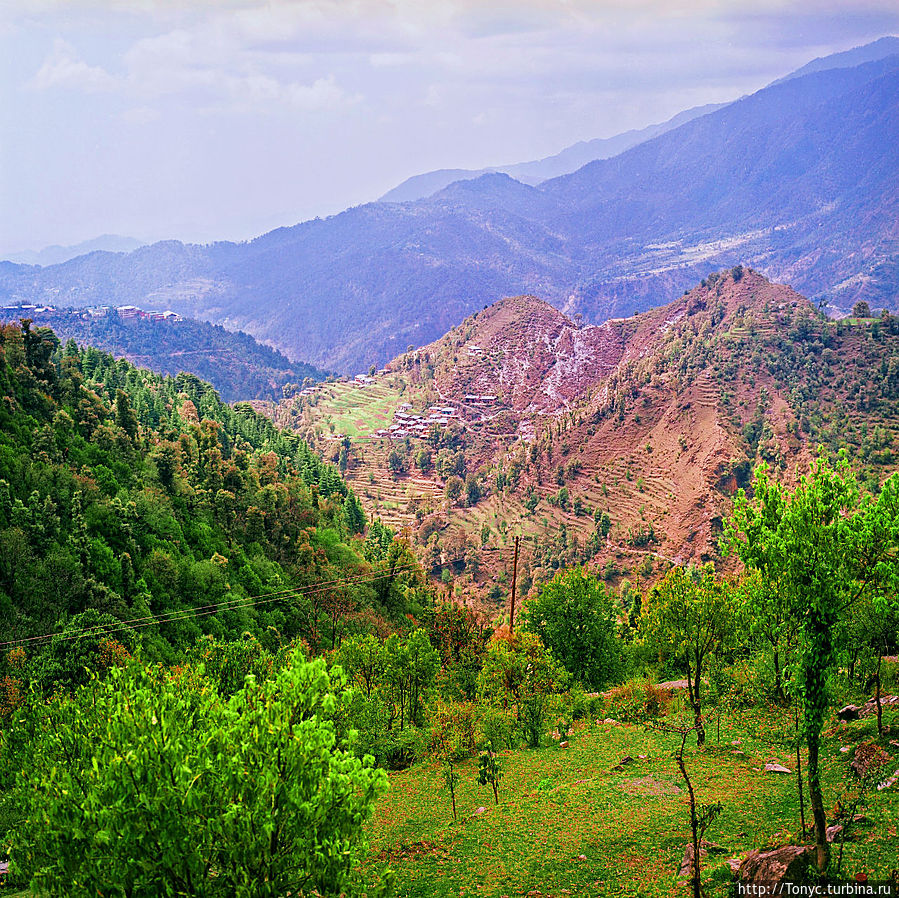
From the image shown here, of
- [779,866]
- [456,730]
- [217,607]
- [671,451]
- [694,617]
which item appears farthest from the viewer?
[671,451]

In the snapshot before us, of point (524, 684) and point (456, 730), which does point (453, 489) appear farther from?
point (456, 730)

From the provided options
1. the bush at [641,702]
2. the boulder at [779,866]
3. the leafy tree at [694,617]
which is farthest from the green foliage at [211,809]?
the bush at [641,702]

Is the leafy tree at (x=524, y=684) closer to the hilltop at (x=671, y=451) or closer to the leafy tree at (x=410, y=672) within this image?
the leafy tree at (x=410, y=672)

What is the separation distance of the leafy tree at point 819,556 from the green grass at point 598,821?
4.64m

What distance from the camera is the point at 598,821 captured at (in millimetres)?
31078

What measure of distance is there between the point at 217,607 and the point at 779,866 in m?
55.6

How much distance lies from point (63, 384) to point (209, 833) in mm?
70113

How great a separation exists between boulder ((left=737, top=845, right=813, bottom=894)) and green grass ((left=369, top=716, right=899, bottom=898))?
135 centimetres

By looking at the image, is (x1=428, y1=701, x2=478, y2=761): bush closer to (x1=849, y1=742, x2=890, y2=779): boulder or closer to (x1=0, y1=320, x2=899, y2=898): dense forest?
(x1=0, y1=320, x2=899, y2=898): dense forest

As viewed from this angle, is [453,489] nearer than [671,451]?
No

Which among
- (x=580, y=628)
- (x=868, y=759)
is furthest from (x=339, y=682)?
(x=580, y=628)

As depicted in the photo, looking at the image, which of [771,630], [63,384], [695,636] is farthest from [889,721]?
[63,384]

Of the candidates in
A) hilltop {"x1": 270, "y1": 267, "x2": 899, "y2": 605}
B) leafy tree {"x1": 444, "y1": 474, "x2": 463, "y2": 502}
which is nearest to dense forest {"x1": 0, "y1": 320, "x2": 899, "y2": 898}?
hilltop {"x1": 270, "y1": 267, "x2": 899, "y2": 605}

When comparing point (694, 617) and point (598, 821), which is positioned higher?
point (694, 617)
